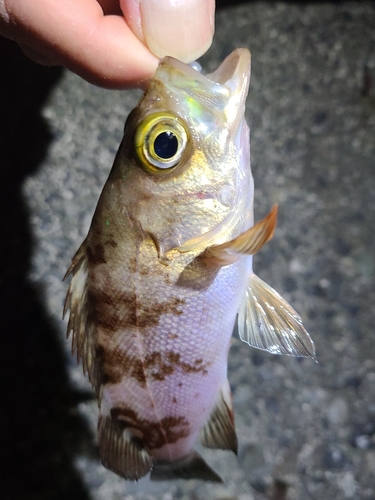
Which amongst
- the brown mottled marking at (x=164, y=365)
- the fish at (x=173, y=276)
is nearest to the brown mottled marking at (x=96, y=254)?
the fish at (x=173, y=276)

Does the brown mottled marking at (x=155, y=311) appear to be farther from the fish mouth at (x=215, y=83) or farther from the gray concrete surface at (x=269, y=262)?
the gray concrete surface at (x=269, y=262)

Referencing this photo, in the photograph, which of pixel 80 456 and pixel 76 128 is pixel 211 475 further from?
pixel 76 128

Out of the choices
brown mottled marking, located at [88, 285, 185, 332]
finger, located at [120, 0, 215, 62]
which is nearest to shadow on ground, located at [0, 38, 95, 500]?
brown mottled marking, located at [88, 285, 185, 332]

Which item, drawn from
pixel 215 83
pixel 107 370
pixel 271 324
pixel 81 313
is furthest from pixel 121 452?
pixel 215 83

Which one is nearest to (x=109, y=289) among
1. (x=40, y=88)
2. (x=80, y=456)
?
(x=80, y=456)

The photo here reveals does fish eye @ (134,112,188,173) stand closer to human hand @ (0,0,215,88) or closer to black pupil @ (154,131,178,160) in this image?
black pupil @ (154,131,178,160)
